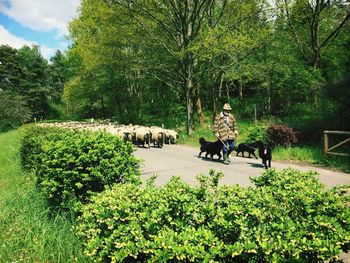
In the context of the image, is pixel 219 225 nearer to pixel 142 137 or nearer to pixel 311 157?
pixel 311 157

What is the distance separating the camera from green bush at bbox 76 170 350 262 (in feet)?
10.0

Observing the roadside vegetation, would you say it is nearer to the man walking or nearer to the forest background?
the man walking

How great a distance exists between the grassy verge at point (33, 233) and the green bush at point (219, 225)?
1028mm

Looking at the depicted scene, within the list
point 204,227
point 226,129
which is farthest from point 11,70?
point 204,227

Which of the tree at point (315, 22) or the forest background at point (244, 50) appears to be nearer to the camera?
the forest background at point (244, 50)

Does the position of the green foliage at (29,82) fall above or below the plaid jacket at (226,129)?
above

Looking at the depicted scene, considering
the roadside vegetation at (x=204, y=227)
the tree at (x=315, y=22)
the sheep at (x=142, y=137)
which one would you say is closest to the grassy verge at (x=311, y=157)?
the roadside vegetation at (x=204, y=227)

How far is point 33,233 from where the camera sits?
17.8ft

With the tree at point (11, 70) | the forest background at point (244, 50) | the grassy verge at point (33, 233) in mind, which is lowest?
the grassy verge at point (33, 233)

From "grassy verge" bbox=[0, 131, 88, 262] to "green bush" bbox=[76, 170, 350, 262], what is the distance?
40.5 inches

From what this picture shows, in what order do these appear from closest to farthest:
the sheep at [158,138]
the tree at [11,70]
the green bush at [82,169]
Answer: the green bush at [82,169] → the sheep at [158,138] → the tree at [11,70]

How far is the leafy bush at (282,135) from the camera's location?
14.6 metres

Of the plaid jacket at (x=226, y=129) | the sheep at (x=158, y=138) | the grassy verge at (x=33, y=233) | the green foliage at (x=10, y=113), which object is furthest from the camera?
the green foliage at (x=10, y=113)

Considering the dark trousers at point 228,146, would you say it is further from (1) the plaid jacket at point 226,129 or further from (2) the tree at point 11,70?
(2) the tree at point 11,70
